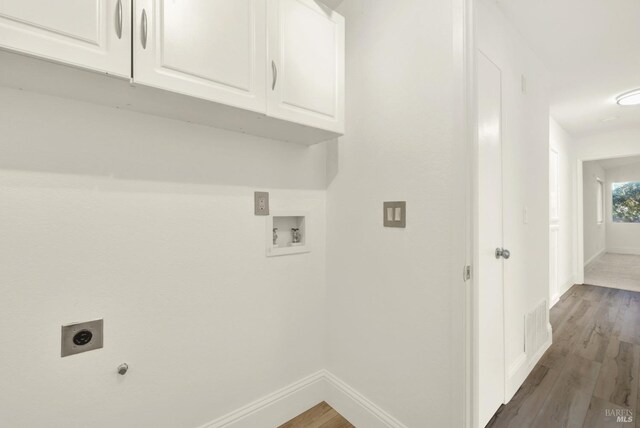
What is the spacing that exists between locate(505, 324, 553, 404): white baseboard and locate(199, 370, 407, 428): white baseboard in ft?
3.16

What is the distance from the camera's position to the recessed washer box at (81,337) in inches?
39.6

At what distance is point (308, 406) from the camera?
1.68 m

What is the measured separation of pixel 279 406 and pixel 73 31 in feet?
6.25

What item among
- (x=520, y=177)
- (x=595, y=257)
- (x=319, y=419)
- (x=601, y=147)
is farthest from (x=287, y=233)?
(x=595, y=257)

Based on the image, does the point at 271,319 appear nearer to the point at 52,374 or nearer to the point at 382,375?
the point at 382,375

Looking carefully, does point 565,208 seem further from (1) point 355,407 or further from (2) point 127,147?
(2) point 127,147

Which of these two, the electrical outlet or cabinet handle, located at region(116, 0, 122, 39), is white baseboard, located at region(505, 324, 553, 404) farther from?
Answer: cabinet handle, located at region(116, 0, 122, 39)

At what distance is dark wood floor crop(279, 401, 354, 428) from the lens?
5.10 ft

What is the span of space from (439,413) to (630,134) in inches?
210

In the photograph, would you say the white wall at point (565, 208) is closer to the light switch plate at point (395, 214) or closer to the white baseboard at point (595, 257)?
the white baseboard at point (595, 257)

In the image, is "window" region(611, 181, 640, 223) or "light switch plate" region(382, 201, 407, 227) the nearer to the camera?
"light switch plate" region(382, 201, 407, 227)

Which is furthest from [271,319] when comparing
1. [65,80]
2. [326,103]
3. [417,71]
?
[417,71]

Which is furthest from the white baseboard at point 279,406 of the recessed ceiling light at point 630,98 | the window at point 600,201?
the window at point 600,201

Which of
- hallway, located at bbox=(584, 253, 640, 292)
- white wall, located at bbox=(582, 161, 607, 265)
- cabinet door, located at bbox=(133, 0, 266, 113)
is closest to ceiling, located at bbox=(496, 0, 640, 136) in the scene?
cabinet door, located at bbox=(133, 0, 266, 113)
